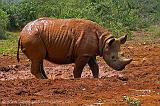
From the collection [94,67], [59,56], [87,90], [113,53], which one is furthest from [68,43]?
[87,90]

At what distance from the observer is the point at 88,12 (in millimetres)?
33438

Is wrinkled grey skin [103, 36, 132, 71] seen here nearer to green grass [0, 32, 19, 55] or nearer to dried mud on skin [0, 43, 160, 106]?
dried mud on skin [0, 43, 160, 106]

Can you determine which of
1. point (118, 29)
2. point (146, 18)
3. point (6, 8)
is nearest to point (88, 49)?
point (118, 29)

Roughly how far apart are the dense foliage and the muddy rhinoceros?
15.2 meters

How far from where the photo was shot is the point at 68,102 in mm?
10703

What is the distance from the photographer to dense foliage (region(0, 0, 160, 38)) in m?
33.1

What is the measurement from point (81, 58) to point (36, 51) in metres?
1.15

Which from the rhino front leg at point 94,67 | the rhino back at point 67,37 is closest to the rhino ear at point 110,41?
the rhino back at point 67,37

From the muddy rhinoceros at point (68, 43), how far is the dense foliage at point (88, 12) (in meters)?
15.2

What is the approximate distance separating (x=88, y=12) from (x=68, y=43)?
18380 millimetres

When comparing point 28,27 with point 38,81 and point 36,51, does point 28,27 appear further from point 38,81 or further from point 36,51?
point 38,81

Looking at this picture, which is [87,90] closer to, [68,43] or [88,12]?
[68,43]

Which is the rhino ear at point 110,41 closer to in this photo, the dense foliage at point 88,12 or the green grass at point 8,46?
the green grass at point 8,46

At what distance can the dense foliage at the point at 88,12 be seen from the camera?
33.1 m
